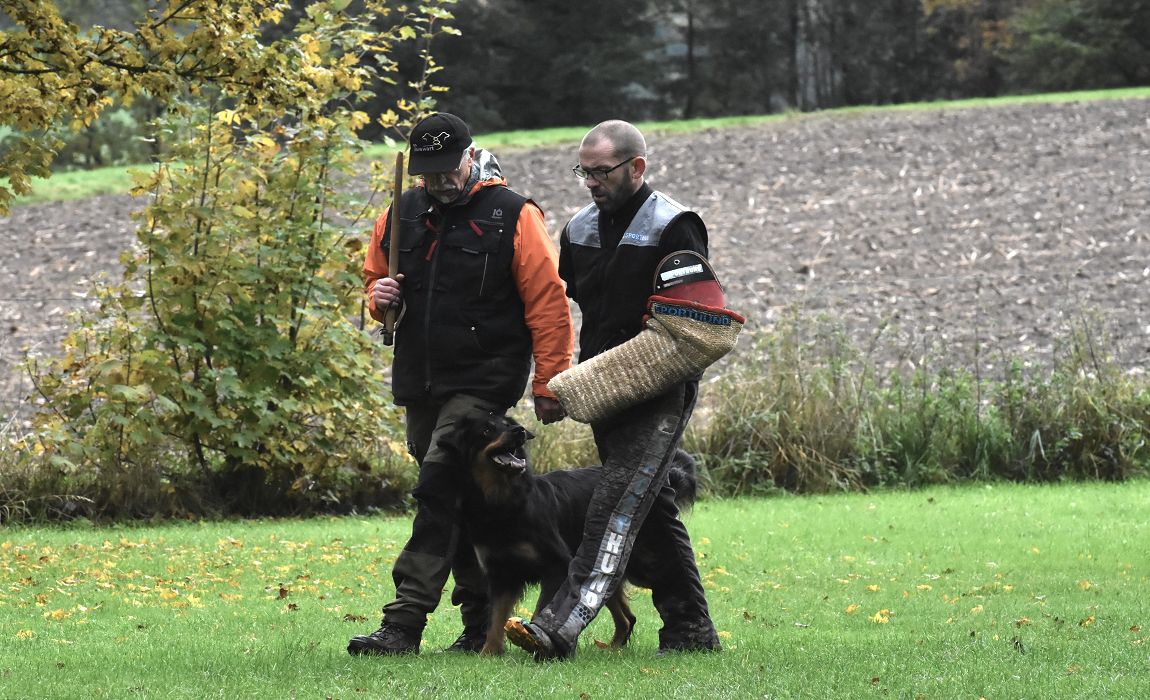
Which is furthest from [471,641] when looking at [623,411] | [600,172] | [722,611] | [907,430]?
[907,430]

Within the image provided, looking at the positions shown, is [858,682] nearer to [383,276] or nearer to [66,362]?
[383,276]

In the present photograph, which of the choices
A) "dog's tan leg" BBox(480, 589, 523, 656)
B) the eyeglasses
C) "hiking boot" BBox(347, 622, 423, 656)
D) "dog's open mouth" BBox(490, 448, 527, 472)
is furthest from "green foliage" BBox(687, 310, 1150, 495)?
the eyeglasses

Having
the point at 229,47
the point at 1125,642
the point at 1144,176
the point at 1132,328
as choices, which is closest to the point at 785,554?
the point at 1125,642

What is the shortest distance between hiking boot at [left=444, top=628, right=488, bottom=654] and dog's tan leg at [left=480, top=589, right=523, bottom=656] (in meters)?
0.26

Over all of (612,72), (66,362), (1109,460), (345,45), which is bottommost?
(1109,460)

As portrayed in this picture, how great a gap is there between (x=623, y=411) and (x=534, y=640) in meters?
1.01

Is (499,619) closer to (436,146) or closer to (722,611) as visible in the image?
(722,611)

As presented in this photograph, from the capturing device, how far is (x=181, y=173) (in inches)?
461

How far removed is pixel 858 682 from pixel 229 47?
4788mm

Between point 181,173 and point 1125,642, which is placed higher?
point 181,173

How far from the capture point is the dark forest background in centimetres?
4053

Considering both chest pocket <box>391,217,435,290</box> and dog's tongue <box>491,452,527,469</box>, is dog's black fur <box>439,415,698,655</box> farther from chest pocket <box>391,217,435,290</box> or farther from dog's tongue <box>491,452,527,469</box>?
chest pocket <box>391,217,435,290</box>

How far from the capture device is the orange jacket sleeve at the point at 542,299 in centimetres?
630

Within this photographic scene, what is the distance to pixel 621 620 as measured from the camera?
6.63 metres
